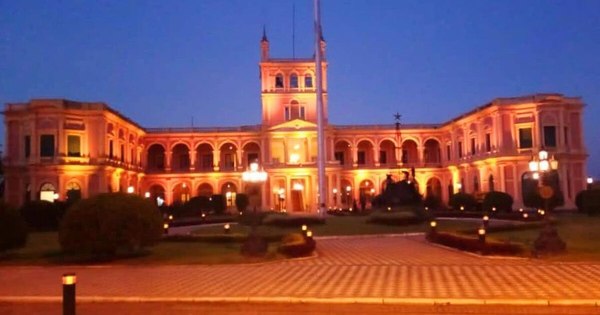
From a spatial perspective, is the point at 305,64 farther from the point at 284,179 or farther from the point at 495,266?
the point at 495,266

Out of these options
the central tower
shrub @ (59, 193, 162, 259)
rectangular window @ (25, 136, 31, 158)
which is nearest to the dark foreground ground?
shrub @ (59, 193, 162, 259)

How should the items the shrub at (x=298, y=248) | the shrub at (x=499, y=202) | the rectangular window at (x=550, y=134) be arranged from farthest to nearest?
the rectangular window at (x=550, y=134) < the shrub at (x=499, y=202) < the shrub at (x=298, y=248)

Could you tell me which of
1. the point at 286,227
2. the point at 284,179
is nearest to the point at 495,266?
the point at 286,227

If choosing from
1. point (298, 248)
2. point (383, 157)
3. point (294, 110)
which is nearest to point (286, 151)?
point (294, 110)

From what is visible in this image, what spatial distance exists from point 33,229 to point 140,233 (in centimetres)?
2277

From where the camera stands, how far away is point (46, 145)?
185 feet

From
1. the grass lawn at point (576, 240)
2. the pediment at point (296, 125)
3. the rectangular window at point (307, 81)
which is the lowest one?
the grass lawn at point (576, 240)

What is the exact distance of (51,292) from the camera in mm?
12742

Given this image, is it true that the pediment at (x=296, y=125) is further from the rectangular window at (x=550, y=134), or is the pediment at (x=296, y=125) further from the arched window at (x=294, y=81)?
the rectangular window at (x=550, y=134)

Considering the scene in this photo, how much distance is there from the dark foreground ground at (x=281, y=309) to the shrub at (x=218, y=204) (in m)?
48.0

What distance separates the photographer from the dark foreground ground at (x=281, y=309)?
10.3 m

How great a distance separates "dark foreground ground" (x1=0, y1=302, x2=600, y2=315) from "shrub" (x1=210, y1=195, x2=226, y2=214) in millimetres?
47958

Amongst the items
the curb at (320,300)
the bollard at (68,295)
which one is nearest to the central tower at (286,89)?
the curb at (320,300)

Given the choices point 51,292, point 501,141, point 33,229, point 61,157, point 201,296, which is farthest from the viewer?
point 501,141
